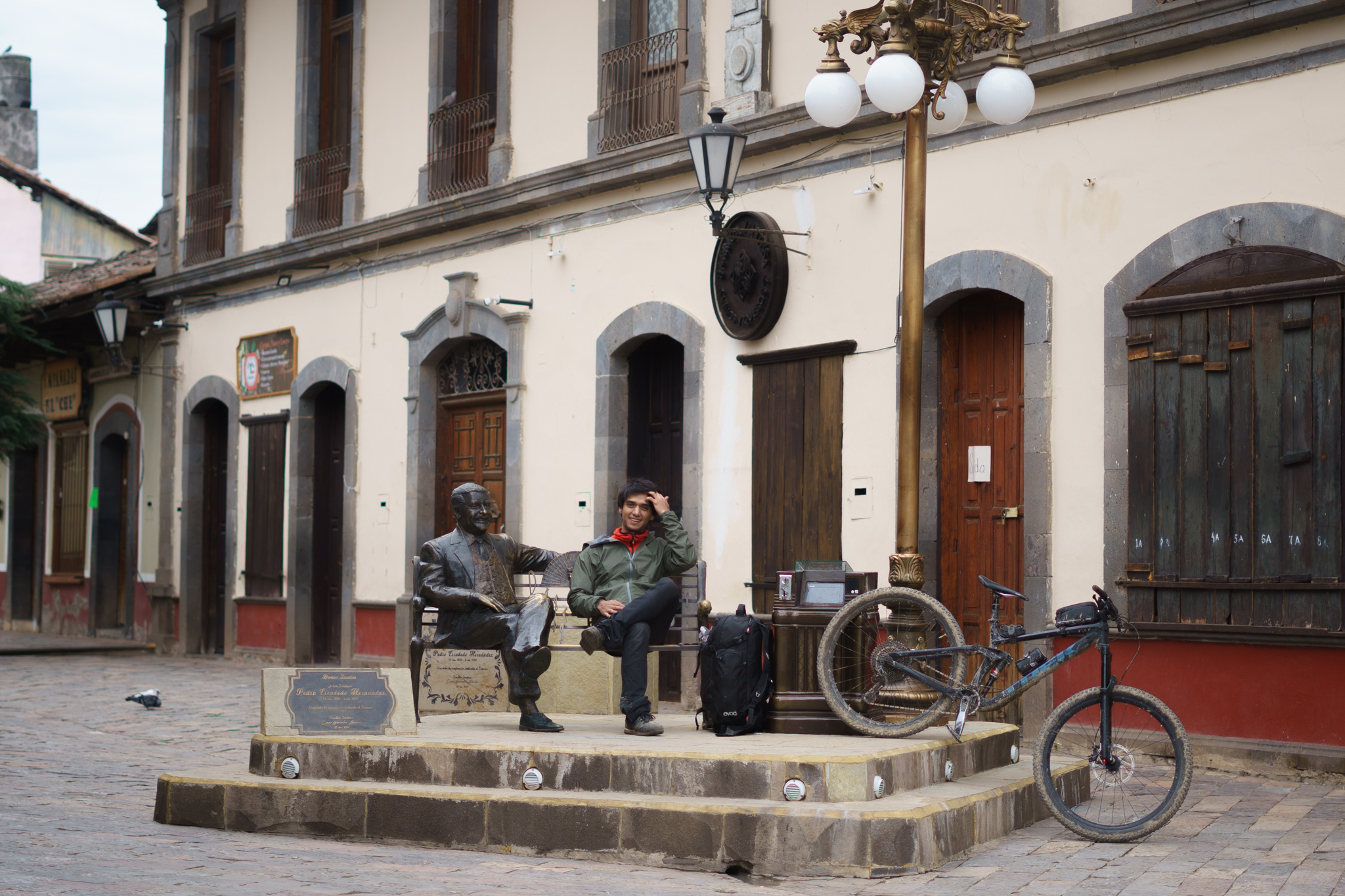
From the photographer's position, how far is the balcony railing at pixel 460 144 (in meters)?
15.6

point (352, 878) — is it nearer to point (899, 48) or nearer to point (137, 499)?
point (899, 48)

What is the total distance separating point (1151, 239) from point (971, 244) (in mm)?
1402

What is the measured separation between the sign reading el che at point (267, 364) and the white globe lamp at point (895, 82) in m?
11.8

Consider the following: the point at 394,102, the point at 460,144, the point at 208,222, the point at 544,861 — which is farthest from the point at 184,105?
the point at 544,861

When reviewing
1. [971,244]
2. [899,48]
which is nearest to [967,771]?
[899,48]

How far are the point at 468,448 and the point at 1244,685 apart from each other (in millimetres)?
8688

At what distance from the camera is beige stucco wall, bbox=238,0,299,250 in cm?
1862

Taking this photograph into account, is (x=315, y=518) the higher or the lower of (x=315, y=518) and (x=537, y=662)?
the higher

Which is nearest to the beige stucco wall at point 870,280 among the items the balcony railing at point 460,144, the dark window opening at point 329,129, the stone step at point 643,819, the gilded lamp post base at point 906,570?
the balcony railing at point 460,144

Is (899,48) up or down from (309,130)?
down

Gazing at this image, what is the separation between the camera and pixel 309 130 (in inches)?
721

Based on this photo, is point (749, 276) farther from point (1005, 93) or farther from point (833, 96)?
point (1005, 93)

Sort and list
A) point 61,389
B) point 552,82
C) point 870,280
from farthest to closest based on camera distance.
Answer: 1. point 61,389
2. point 552,82
3. point 870,280

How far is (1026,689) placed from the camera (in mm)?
7340
